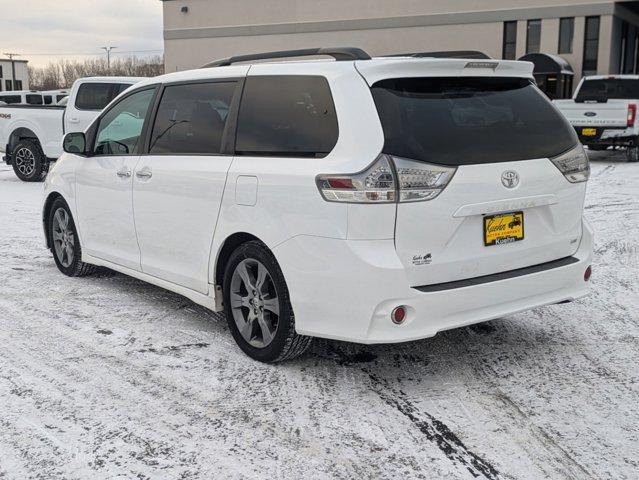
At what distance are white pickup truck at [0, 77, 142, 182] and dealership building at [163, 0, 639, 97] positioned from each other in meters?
25.5

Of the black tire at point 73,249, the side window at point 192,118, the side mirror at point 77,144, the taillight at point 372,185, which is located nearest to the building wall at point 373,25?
the black tire at point 73,249

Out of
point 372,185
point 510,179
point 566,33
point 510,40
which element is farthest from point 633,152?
point 510,40

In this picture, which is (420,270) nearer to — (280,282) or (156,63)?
(280,282)

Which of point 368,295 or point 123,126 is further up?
point 123,126

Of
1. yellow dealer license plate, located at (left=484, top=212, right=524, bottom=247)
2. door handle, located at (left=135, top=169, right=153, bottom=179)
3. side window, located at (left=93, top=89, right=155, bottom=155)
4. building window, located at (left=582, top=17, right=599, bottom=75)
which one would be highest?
building window, located at (left=582, top=17, right=599, bottom=75)

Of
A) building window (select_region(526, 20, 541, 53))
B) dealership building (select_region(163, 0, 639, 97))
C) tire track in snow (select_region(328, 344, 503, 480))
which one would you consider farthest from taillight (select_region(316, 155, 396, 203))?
building window (select_region(526, 20, 541, 53))

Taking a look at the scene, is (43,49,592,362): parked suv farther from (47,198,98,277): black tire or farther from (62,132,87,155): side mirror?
(47,198,98,277): black tire

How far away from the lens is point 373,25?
42.7 meters

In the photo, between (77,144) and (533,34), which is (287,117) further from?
(533,34)

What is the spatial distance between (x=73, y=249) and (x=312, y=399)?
3.40 meters

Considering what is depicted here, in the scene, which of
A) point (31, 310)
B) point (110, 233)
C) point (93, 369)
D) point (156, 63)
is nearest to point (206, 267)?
point (93, 369)

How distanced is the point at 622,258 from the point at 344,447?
A: 4.75m

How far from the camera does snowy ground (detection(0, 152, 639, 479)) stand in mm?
3287

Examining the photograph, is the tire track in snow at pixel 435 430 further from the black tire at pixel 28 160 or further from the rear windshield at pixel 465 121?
the black tire at pixel 28 160
